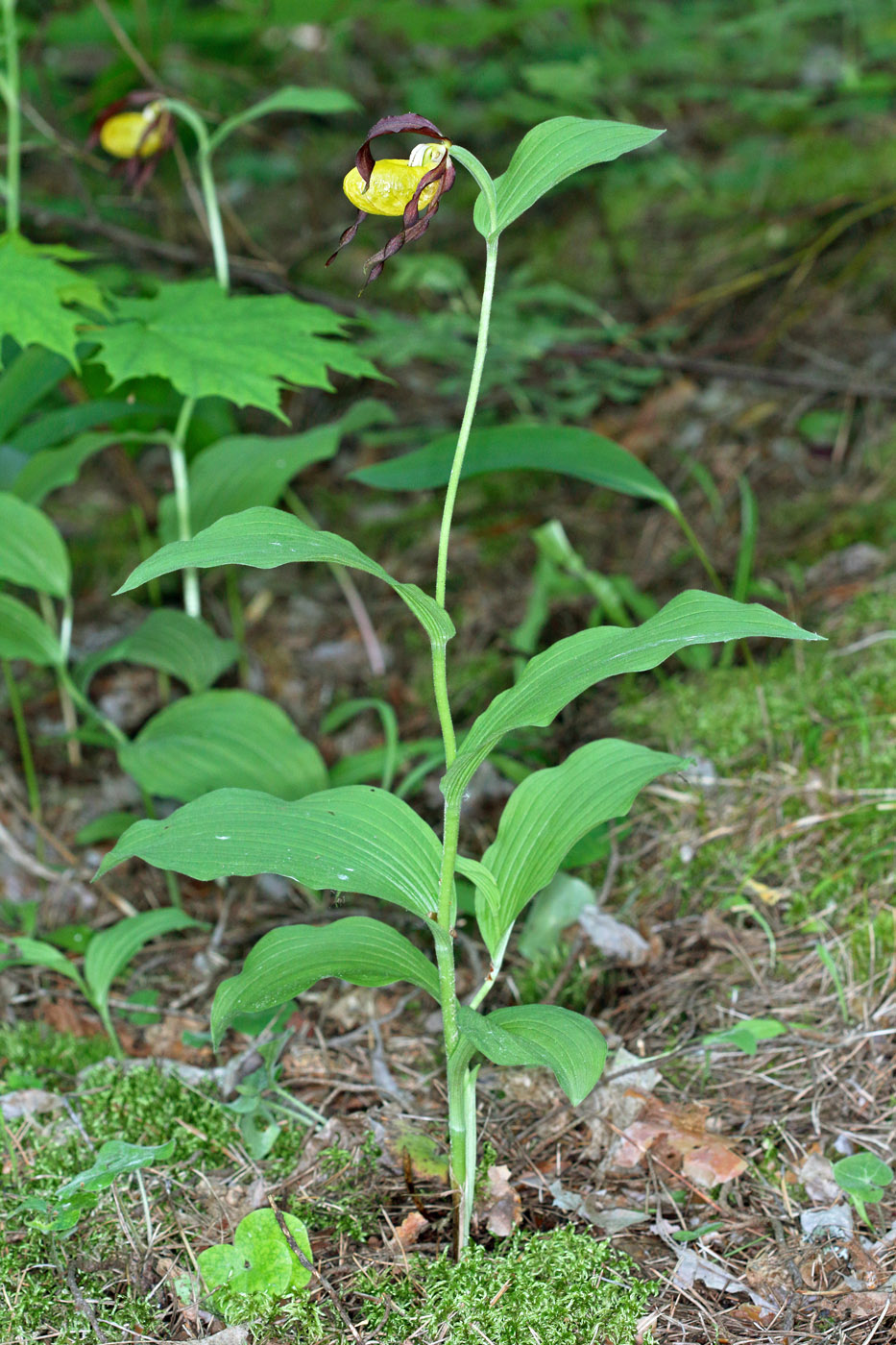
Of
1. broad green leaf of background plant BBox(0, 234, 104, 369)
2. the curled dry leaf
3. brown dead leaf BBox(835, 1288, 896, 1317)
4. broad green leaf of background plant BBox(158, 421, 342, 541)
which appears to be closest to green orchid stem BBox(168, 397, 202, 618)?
broad green leaf of background plant BBox(158, 421, 342, 541)

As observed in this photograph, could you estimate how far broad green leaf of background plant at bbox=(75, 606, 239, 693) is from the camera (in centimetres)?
201

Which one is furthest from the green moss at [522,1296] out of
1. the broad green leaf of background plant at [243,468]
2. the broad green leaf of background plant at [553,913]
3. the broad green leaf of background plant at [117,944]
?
the broad green leaf of background plant at [243,468]

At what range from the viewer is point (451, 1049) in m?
1.23

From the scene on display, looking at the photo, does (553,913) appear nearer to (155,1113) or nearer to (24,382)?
(155,1113)

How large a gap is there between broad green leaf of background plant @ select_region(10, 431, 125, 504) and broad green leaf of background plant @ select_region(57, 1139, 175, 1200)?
135 centimetres

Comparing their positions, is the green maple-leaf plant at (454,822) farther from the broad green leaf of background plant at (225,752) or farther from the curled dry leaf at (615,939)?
the broad green leaf of background plant at (225,752)

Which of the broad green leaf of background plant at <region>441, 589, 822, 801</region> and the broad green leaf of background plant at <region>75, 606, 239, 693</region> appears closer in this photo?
the broad green leaf of background plant at <region>441, 589, 822, 801</region>

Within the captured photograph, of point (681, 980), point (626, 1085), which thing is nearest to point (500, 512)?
point (681, 980)

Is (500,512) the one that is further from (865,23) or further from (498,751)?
(865,23)

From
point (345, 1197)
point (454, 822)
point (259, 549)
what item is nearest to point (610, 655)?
point (454, 822)

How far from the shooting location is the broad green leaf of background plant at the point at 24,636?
191cm

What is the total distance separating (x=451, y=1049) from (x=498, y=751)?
3.04 ft

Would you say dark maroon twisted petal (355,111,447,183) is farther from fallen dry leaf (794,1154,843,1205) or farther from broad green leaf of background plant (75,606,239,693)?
fallen dry leaf (794,1154,843,1205)

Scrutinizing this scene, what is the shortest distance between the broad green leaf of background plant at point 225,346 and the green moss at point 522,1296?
1250 millimetres
